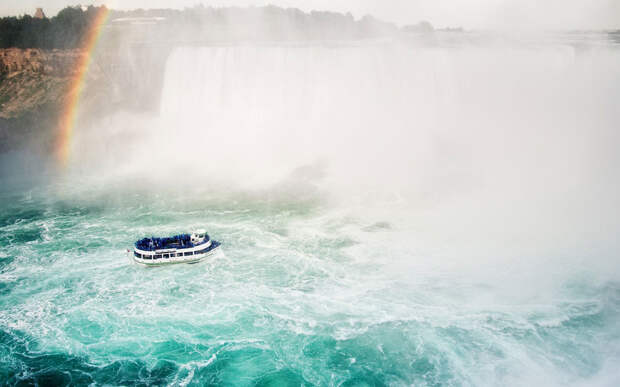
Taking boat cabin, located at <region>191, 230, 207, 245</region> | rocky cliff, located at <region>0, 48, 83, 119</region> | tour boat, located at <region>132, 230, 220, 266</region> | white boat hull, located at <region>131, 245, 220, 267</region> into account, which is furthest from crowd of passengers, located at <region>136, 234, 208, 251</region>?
rocky cliff, located at <region>0, 48, 83, 119</region>

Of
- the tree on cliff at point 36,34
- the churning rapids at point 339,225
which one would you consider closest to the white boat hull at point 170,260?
the churning rapids at point 339,225

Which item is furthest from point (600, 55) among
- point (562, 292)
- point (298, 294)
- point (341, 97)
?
point (298, 294)

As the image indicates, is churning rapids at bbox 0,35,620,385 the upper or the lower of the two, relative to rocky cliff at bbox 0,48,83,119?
lower

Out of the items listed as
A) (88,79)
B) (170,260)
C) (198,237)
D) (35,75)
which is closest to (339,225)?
(198,237)

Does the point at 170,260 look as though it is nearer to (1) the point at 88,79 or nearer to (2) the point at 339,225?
(2) the point at 339,225

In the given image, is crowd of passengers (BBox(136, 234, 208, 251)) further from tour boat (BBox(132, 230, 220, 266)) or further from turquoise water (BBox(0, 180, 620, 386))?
turquoise water (BBox(0, 180, 620, 386))
